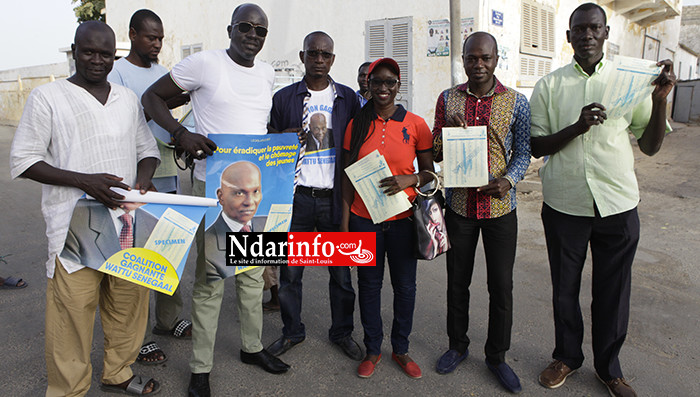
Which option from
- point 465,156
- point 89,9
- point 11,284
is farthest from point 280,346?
point 89,9

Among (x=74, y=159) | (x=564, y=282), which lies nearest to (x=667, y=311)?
(x=564, y=282)

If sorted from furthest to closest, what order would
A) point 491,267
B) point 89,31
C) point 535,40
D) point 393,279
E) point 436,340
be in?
point 535,40 → point 436,340 → point 393,279 → point 491,267 → point 89,31

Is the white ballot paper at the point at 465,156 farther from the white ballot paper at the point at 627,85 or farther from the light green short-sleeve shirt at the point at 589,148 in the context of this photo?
the white ballot paper at the point at 627,85

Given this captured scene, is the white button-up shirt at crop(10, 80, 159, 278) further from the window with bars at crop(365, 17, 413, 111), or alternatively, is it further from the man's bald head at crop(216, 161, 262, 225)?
the window with bars at crop(365, 17, 413, 111)

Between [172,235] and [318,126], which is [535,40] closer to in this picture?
[318,126]

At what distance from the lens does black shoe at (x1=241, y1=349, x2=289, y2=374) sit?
301cm

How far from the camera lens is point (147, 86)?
3.25 metres

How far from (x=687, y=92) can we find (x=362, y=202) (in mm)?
19281

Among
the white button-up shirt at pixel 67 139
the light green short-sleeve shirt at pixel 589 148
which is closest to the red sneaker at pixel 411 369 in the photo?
the light green short-sleeve shirt at pixel 589 148

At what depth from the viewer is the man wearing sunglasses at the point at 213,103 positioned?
2707mm

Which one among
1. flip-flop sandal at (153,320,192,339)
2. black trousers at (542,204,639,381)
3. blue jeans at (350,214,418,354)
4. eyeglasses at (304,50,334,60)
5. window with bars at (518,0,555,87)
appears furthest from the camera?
window with bars at (518,0,555,87)

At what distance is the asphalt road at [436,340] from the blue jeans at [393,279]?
22cm

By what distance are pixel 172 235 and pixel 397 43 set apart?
7599mm

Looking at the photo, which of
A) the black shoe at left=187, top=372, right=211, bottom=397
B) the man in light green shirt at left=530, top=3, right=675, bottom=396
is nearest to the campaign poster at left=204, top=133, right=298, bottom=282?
the black shoe at left=187, top=372, right=211, bottom=397
